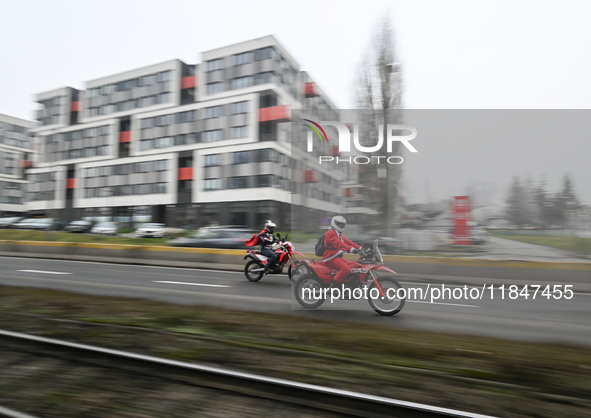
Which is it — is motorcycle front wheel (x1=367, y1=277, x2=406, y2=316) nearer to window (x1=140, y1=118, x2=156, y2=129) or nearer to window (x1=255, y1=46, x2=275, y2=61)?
window (x1=255, y1=46, x2=275, y2=61)

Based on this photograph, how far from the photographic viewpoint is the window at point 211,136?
42.1 meters

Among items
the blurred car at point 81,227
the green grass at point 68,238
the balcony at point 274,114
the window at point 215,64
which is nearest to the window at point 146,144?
the window at point 215,64

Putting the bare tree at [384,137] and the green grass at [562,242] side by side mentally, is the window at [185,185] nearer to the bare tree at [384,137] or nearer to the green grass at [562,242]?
the bare tree at [384,137]

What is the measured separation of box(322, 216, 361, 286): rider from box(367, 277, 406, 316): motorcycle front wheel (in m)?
0.55

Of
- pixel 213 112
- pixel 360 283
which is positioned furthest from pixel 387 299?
pixel 213 112

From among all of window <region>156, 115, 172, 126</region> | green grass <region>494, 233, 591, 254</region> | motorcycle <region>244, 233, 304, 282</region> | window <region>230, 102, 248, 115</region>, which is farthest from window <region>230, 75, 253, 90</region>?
green grass <region>494, 233, 591, 254</region>

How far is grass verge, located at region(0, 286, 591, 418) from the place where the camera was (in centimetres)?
363

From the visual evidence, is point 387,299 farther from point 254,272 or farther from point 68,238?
point 68,238

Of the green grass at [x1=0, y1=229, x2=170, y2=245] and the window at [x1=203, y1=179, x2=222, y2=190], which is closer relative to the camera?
the green grass at [x1=0, y1=229, x2=170, y2=245]

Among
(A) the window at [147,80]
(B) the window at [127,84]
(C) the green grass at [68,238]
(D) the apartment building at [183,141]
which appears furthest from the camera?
(B) the window at [127,84]

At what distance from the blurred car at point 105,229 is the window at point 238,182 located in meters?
11.2

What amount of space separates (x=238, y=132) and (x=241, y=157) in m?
2.61

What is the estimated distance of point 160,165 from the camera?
4591cm

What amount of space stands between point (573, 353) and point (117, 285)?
32.7ft
